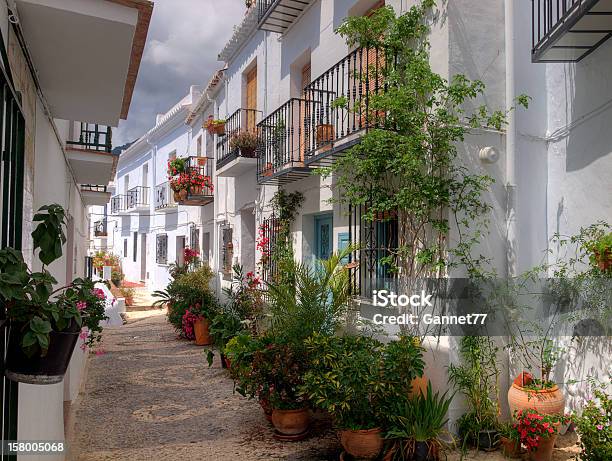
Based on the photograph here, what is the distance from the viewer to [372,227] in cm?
613

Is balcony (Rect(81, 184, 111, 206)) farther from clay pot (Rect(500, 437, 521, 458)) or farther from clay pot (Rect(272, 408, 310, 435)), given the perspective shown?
clay pot (Rect(500, 437, 521, 458))

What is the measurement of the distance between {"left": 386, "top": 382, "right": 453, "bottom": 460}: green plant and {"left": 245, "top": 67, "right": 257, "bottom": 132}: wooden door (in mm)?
7455

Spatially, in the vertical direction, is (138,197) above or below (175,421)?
Answer: above

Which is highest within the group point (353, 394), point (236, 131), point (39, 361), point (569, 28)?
point (236, 131)

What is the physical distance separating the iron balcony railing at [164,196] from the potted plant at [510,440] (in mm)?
14173

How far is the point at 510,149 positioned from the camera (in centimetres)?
539

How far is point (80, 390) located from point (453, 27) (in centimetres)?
669

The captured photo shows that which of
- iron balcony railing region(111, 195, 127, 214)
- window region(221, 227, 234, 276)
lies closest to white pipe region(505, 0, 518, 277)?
window region(221, 227, 234, 276)

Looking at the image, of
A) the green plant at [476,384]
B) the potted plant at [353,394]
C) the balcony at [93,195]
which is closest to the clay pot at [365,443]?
the potted plant at [353,394]

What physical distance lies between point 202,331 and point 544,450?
7087mm

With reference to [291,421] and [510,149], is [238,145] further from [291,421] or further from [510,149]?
[291,421]

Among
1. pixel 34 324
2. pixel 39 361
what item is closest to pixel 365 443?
pixel 39 361

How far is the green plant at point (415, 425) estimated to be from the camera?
4.47 meters

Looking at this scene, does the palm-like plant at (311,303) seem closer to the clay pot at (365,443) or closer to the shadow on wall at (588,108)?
the clay pot at (365,443)
